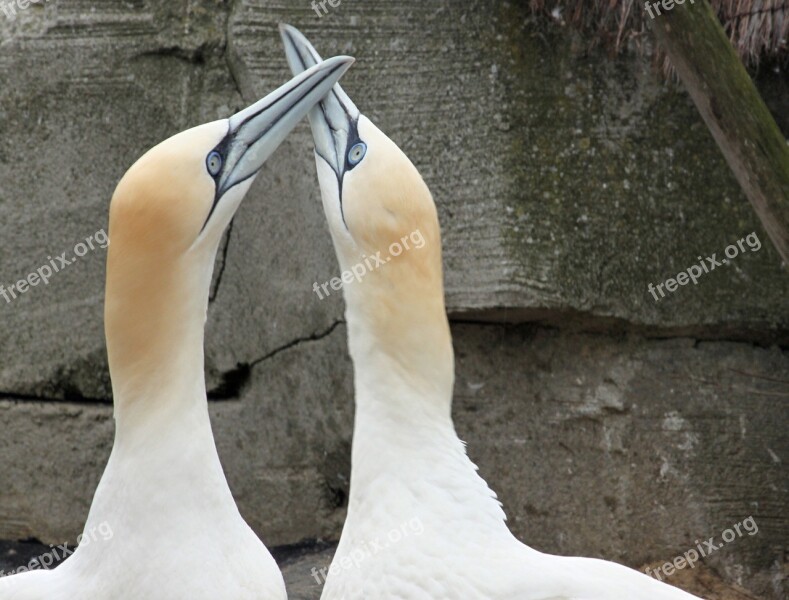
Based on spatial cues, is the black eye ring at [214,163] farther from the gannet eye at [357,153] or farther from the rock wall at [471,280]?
the rock wall at [471,280]

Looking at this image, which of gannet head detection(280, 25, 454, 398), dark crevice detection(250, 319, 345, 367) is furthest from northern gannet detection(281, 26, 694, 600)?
dark crevice detection(250, 319, 345, 367)

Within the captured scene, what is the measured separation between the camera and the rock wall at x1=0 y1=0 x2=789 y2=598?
5.48 m

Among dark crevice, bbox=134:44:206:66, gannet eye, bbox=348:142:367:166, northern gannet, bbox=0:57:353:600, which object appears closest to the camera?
northern gannet, bbox=0:57:353:600

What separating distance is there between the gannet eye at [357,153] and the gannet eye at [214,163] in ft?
1.20

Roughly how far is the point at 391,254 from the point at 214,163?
576 mm

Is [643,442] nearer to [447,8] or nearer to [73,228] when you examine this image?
[447,8]

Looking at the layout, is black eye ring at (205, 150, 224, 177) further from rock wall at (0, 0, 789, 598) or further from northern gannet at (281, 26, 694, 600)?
rock wall at (0, 0, 789, 598)

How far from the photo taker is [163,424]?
3.44m

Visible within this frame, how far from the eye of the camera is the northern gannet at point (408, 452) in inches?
126

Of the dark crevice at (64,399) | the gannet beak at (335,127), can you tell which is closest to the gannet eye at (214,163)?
the gannet beak at (335,127)

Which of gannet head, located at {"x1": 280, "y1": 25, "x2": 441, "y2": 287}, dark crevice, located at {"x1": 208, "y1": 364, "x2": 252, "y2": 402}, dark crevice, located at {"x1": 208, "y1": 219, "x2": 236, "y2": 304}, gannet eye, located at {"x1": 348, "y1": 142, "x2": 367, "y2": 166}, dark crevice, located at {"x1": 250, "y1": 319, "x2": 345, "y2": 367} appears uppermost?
gannet eye, located at {"x1": 348, "y1": 142, "x2": 367, "y2": 166}

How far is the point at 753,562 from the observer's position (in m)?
5.56

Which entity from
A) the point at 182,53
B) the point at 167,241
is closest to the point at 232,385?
the point at 182,53

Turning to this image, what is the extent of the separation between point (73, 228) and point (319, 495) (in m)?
1.60
